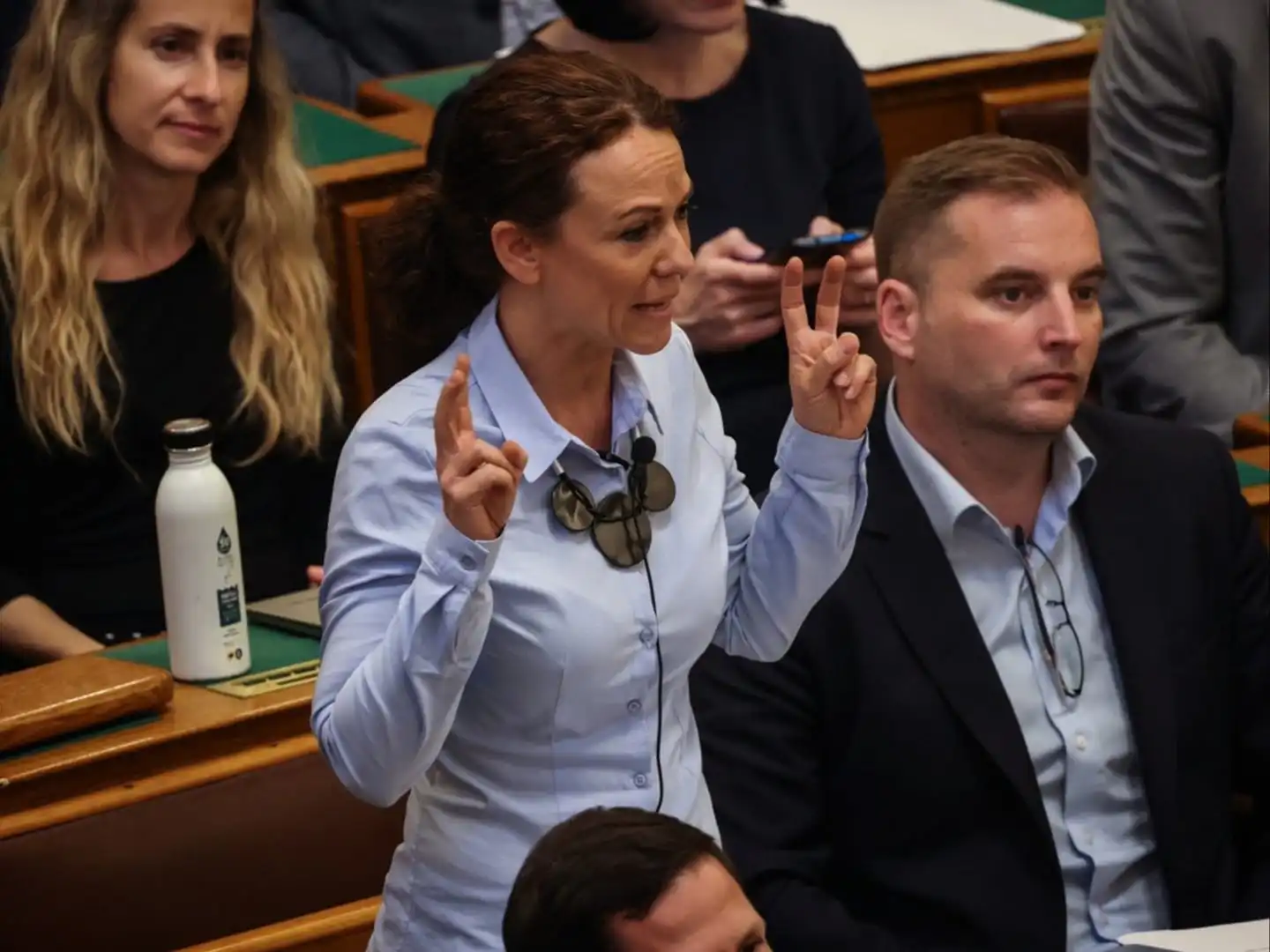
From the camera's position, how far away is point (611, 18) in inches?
85.5

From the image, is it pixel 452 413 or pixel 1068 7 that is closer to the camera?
pixel 452 413

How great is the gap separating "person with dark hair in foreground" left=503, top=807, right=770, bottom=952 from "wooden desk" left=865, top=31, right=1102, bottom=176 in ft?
5.58

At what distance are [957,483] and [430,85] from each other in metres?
1.32

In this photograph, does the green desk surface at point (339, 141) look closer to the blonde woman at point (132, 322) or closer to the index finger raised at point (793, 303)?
the blonde woman at point (132, 322)

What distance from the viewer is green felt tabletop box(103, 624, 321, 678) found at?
5.78ft

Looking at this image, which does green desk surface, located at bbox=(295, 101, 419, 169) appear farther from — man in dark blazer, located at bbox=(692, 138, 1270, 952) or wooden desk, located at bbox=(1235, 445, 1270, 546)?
wooden desk, located at bbox=(1235, 445, 1270, 546)

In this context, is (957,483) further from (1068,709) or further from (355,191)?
(355,191)

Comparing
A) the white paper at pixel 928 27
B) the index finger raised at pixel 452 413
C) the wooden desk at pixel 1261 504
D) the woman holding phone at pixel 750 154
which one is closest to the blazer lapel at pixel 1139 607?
the wooden desk at pixel 1261 504

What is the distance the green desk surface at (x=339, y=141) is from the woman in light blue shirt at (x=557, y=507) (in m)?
1.04

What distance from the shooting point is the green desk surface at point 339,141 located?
249 centimetres

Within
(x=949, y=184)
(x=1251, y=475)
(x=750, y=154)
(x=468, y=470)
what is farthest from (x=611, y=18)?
(x=468, y=470)

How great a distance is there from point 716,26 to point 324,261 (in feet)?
1.56

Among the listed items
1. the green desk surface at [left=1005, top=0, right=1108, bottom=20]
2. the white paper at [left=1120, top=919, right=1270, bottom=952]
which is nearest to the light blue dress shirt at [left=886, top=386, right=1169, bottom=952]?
the white paper at [left=1120, top=919, right=1270, bottom=952]

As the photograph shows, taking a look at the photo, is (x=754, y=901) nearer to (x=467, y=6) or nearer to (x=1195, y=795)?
(x=1195, y=795)
